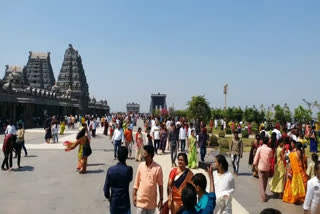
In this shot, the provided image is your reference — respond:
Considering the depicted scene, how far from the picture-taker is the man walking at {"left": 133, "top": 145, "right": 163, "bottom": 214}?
4223 mm

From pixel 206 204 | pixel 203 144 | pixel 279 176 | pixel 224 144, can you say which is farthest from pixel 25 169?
pixel 224 144

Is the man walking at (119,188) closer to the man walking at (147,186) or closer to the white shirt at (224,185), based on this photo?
the man walking at (147,186)

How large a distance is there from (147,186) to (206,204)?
3.95 ft

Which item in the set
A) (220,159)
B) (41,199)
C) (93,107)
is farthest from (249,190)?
(93,107)

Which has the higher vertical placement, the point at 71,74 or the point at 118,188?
the point at 71,74

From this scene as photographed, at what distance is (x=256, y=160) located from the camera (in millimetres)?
7535

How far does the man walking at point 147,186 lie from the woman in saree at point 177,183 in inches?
7.7

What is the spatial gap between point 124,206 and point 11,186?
18.3 feet

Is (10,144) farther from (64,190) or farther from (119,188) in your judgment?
(119,188)

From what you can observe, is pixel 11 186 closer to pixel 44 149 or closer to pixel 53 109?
pixel 44 149

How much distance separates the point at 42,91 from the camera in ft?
132

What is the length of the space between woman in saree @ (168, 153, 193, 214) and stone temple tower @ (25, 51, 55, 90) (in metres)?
78.5

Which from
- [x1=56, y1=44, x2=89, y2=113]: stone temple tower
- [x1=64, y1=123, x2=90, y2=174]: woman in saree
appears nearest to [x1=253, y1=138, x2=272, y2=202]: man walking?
[x1=64, y1=123, x2=90, y2=174]: woman in saree

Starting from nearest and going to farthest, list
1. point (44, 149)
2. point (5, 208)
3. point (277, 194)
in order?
point (5, 208) → point (277, 194) → point (44, 149)
